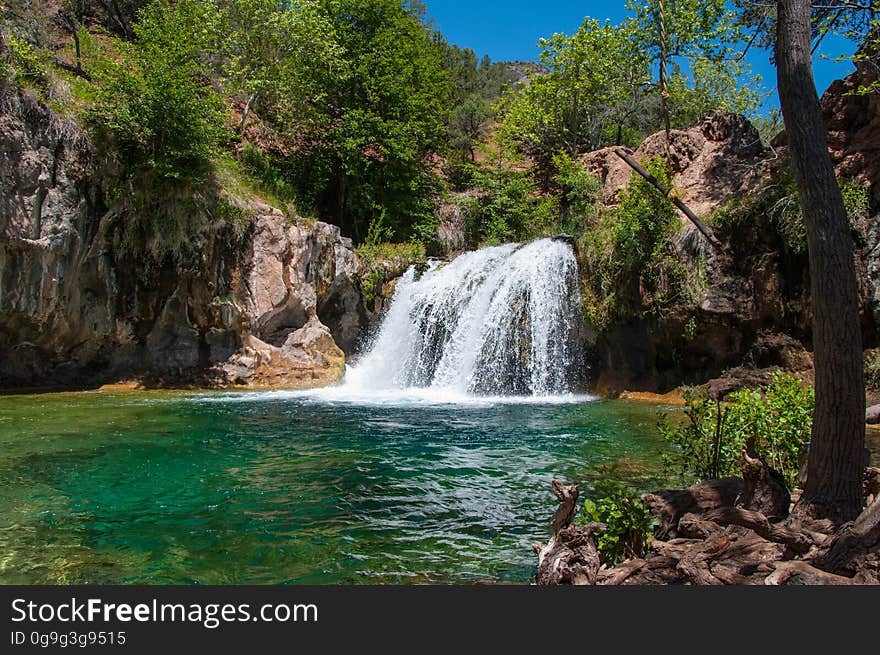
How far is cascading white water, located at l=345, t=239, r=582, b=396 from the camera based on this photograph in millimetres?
16594

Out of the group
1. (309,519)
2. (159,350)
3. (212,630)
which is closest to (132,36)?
(159,350)

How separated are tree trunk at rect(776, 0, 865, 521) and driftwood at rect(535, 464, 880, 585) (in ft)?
0.84

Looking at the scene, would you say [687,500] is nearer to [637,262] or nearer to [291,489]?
[291,489]

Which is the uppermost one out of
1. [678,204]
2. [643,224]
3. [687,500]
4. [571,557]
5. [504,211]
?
[504,211]

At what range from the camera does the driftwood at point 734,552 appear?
322cm

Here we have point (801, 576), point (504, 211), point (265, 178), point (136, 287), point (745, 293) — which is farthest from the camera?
point (504, 211)

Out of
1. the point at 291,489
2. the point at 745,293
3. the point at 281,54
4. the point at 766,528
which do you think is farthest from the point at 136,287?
the point at 766,528

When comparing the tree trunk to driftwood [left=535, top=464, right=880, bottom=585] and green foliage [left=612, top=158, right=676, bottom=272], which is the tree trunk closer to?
driftwood [left=535, top=464, right=880, bottom=585]

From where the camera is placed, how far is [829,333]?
3807 millimetres

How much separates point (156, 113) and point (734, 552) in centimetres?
1696

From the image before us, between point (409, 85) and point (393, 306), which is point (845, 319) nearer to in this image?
point (393, 306)

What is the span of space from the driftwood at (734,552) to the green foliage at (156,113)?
15.8m

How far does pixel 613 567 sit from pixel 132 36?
33702 mm

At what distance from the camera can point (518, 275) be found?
17562 mm
